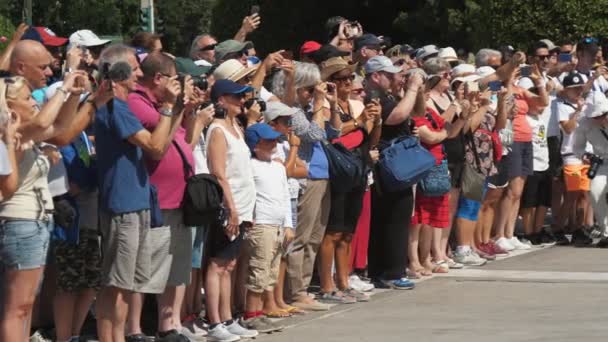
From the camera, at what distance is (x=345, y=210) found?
1220 cm

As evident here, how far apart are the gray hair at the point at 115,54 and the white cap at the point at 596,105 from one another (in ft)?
24.1

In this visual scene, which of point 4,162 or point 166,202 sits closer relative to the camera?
point 4,162

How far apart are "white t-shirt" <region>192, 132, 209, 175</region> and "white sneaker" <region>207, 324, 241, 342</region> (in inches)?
42.2

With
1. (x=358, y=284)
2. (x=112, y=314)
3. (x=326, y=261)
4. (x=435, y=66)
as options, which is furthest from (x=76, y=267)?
(x=435, y=66)

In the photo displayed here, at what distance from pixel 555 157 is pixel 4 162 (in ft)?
32.2

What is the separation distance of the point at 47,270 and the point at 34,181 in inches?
54.6

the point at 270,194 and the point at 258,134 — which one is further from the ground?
the point at 258,134

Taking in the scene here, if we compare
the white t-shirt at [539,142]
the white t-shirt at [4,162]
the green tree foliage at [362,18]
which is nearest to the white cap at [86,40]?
the white t-shirt at [4,162]

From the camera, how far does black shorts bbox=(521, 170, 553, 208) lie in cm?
1616

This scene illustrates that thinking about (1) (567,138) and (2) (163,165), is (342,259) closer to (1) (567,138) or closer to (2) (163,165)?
(2) (163,165)

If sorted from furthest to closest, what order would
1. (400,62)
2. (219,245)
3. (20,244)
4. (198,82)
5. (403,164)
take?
(400,62)
(403,164)
(219,245)
(198,82)
(20,244)

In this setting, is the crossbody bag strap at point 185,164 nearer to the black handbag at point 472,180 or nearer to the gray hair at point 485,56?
the black handbag at point 472,180

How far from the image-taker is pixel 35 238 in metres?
8.28

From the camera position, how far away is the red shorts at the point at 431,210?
44.5 feet
